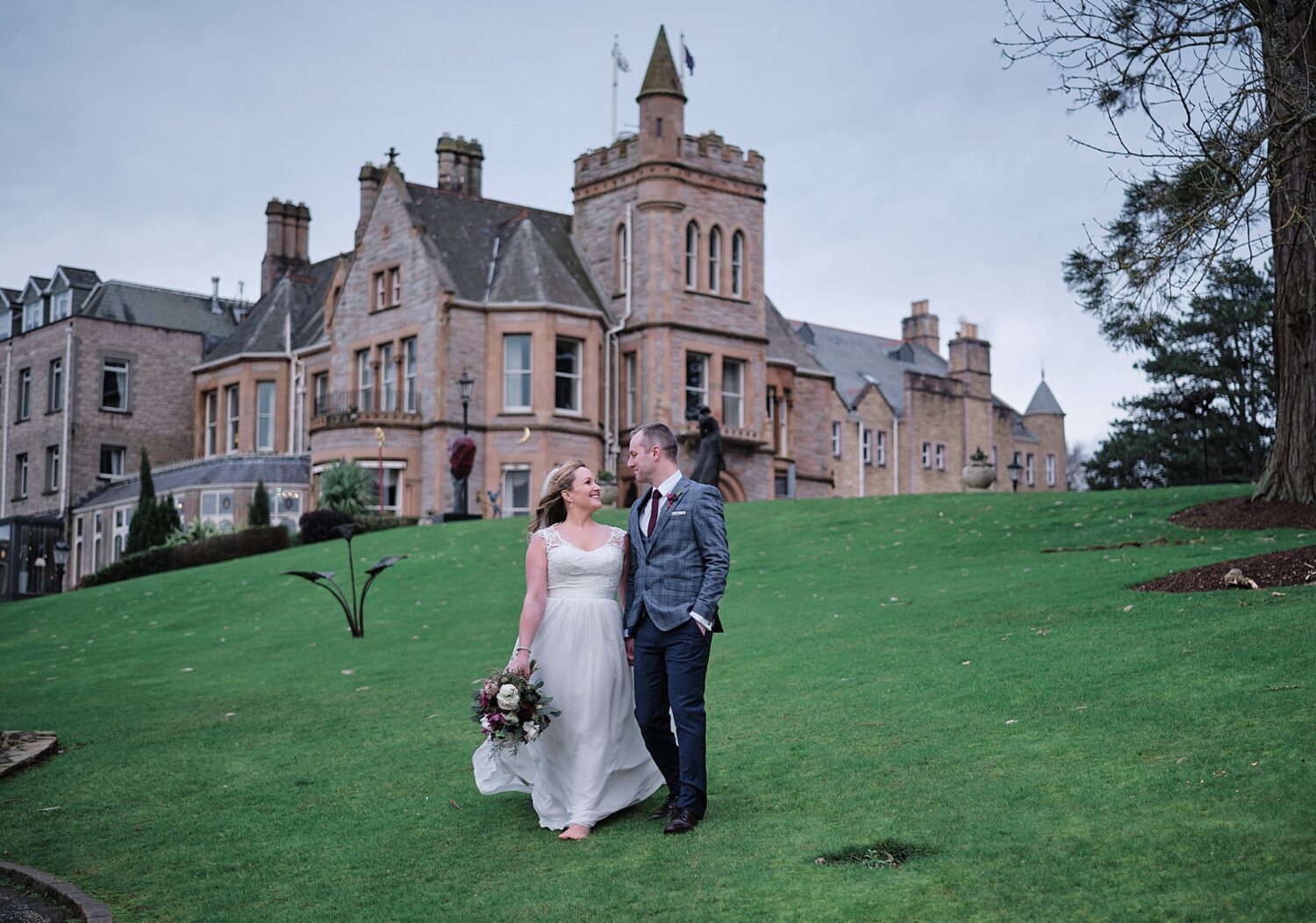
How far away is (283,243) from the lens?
56.2 m

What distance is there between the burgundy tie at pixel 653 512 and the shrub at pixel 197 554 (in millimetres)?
27739

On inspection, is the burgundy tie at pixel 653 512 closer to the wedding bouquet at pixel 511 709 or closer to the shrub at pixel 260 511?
the wedding bouquet at pixel 511 709

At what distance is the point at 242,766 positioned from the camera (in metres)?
9.72

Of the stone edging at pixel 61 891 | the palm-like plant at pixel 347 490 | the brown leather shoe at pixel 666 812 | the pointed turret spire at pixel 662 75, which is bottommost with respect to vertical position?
the stone edging at pixel 61 891

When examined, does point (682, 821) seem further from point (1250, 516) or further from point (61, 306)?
point (61, 306)

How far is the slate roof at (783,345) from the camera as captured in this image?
160 feet

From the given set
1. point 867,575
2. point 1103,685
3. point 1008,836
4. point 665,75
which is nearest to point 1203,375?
point 665,75

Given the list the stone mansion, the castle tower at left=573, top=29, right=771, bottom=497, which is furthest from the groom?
the castle tower at left=573, top=29, right=771, bottom=497

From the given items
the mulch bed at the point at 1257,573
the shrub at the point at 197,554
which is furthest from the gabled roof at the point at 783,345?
the mulch bed at the point at 1257,573

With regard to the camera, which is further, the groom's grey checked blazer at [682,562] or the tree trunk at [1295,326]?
the tree trunk at [1295,326]

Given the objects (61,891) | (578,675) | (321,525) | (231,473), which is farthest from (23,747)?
(231,473)

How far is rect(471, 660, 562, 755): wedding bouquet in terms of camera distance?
713cm

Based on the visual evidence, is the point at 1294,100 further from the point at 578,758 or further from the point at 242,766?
the point at 242,766

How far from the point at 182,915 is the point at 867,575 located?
43.2 ft
